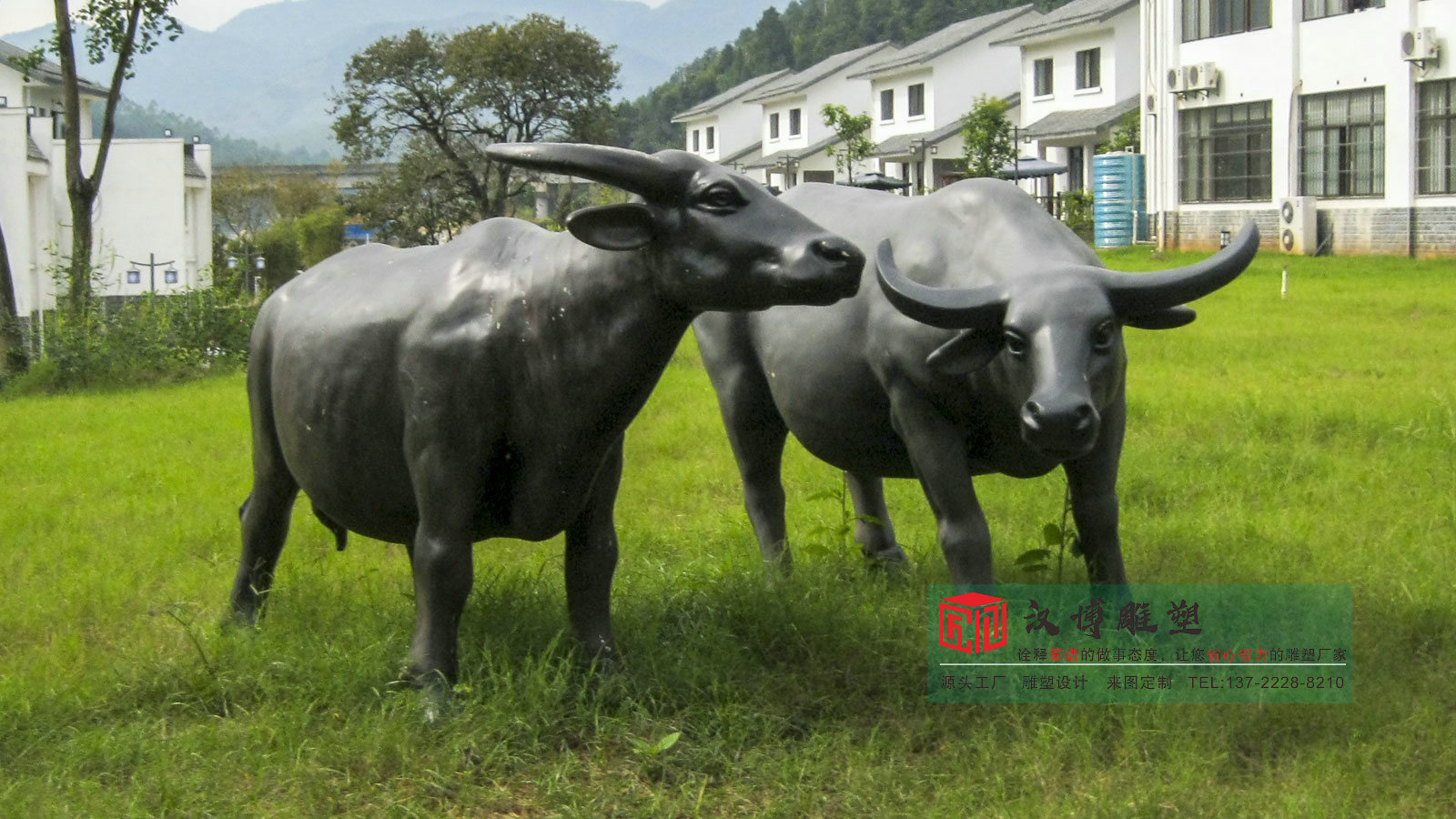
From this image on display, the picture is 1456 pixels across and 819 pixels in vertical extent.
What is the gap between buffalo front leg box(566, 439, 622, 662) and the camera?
497 centimetres

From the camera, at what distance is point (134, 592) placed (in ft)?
21.5

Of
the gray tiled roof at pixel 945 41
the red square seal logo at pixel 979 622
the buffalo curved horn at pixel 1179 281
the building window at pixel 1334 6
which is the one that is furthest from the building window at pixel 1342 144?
the red square seal logo at pixel 979 622

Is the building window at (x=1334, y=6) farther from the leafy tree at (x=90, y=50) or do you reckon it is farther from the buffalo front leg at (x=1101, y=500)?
the buffalo front leg at (x=1101, y=500)

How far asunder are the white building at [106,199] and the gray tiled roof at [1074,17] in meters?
21.7

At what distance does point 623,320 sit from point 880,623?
1.65 metres

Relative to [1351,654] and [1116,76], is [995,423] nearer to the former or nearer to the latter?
[1351,654]

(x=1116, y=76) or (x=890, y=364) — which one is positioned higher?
(x=1116, y=76)

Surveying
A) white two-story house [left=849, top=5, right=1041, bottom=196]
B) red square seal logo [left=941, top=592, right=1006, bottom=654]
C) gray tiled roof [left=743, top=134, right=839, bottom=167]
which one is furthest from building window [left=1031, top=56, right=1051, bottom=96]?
red square seal logo [left=941, top=592, right=1006, bottom=654]

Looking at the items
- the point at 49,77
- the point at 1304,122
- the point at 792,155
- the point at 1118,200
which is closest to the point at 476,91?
the point at 49,77

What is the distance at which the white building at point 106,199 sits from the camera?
29.4 m

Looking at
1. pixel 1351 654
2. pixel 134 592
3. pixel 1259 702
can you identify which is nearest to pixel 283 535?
pixel 134 592

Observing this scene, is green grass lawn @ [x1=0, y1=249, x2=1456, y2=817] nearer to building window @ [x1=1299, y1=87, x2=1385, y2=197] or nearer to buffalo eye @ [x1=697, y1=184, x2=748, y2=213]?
buffalo eye @ [x1=697, y1=184, x2=748, y2=213]

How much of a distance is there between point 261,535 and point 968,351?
2674 millimetres

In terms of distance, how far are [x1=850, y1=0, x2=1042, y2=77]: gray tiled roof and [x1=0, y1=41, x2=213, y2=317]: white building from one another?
71.5 ft
